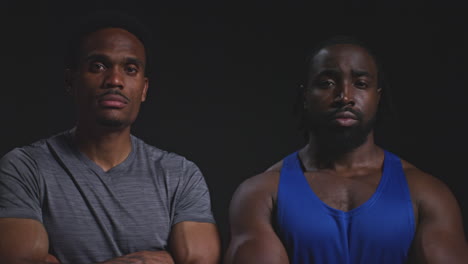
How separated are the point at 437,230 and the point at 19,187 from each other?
166 cm

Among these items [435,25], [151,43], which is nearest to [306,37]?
[435,25]

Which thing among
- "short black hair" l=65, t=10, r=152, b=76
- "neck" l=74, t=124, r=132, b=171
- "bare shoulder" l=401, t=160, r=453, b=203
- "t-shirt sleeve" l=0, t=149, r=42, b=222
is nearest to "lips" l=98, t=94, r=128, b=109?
"neck" l=74, t=124, r=132, b=171

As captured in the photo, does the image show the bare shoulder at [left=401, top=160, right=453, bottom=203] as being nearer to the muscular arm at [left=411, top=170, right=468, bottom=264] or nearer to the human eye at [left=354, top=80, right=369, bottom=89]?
the muscular arm at [left=411, top=170, right=468, bottom=264]

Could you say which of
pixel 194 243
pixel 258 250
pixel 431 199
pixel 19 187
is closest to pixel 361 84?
pixel 431 199

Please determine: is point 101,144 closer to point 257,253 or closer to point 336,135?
point 257,253

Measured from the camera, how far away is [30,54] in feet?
13.2

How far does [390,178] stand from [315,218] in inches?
14.8

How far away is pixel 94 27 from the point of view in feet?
10.1

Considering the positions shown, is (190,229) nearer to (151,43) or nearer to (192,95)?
(151,43)

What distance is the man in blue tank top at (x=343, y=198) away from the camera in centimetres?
286

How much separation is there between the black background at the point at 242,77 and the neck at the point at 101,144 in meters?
0.96

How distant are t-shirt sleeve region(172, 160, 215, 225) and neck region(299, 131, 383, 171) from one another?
480 millimetres

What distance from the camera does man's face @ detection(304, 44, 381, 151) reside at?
3.00 m

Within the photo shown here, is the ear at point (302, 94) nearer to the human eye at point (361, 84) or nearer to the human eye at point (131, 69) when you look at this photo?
the human eye at point (361, 84)
